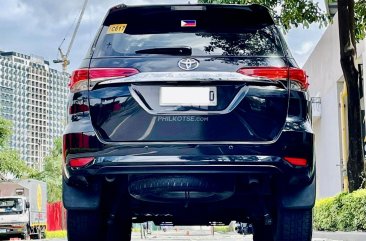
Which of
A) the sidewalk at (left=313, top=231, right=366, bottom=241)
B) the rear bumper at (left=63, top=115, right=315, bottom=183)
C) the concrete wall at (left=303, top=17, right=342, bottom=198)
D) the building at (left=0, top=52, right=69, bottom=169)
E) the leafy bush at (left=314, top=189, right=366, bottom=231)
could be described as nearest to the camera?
the rear bumper at (left=63, top=115, right=315, bottom=183)

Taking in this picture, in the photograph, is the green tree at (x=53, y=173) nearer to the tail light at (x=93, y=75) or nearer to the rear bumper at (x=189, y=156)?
the tail light at (x=93, y=75)

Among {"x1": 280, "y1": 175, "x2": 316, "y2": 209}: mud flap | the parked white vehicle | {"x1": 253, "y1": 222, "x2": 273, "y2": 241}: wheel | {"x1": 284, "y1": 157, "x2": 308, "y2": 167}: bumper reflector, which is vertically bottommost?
the parked white vehicle

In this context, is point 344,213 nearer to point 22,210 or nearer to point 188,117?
point 188,117

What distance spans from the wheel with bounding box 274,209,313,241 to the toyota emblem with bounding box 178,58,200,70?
1.14 metres

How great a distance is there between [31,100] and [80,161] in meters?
141

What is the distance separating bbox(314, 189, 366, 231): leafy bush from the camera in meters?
12.4

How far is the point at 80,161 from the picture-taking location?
480 centimetres

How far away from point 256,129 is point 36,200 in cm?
3129

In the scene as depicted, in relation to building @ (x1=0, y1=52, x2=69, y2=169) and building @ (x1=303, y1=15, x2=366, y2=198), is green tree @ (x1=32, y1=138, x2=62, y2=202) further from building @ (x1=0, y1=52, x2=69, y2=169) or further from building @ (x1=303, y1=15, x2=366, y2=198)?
building @ (x1=303, y1=15, x2=366, y2=198)

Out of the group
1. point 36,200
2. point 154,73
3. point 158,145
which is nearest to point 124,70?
point 154,73

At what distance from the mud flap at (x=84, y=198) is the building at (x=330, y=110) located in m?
20.9

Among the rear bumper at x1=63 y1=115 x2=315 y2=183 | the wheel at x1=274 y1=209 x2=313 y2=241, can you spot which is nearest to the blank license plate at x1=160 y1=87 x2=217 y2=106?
the rear bumper at x1=63 y1=115 x2=315 y2=183

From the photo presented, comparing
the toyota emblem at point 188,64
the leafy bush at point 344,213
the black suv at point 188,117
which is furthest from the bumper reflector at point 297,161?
the leafy bush at point 344,213

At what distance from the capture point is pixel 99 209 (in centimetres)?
499
